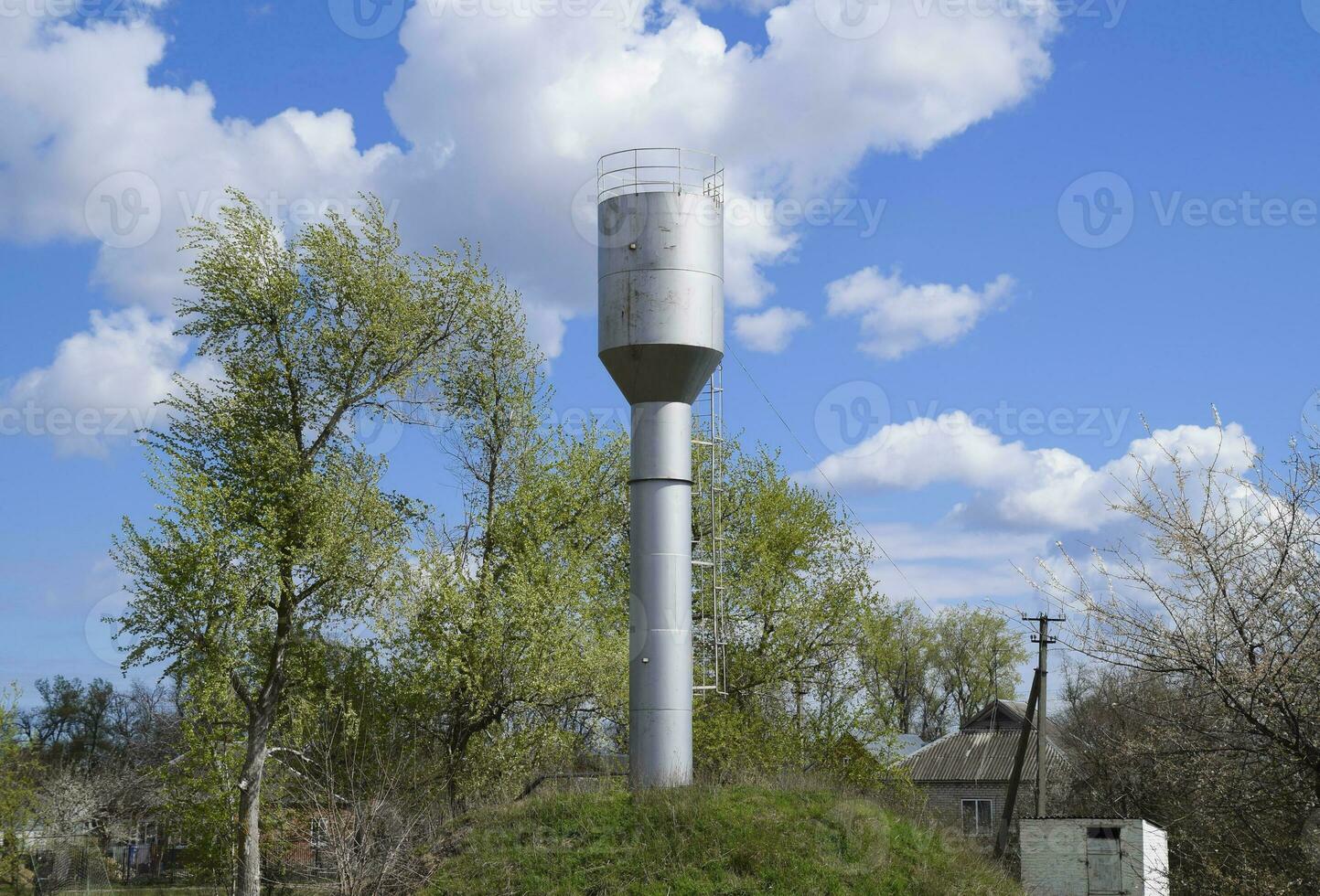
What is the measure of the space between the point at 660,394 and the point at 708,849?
7057 millimetres

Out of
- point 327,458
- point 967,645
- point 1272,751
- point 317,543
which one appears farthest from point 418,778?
point 967,645

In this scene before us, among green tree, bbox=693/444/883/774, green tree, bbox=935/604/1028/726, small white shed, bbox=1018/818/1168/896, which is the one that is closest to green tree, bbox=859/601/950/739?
green tree, bbox=935/604/1028/726

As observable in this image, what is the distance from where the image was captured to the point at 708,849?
16.6 metres

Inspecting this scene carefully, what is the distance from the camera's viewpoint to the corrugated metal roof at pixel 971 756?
52.8 metres

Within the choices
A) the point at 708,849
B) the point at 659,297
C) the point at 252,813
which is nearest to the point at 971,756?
the point at 252,813

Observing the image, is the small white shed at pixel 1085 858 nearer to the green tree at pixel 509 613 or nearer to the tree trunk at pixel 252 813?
the green tree at pixel 509 613

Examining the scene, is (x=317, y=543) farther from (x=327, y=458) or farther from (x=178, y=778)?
(x=178, y=778)

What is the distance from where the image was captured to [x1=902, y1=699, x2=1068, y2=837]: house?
167ft

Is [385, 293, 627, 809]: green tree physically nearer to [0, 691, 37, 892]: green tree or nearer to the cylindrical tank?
the cylindrical tank

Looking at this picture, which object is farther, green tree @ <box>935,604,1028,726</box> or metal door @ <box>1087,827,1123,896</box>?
green tree @ <box>935,604,1028,726</box>

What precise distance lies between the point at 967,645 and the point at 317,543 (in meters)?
49.7

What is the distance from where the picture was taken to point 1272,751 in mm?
9898

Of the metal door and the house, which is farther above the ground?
the metal door

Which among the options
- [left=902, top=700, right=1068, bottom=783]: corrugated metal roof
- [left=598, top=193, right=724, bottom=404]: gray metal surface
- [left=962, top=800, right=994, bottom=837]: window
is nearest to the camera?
[left=598, top=193, right=724, bottom=404]: gray metal surface
